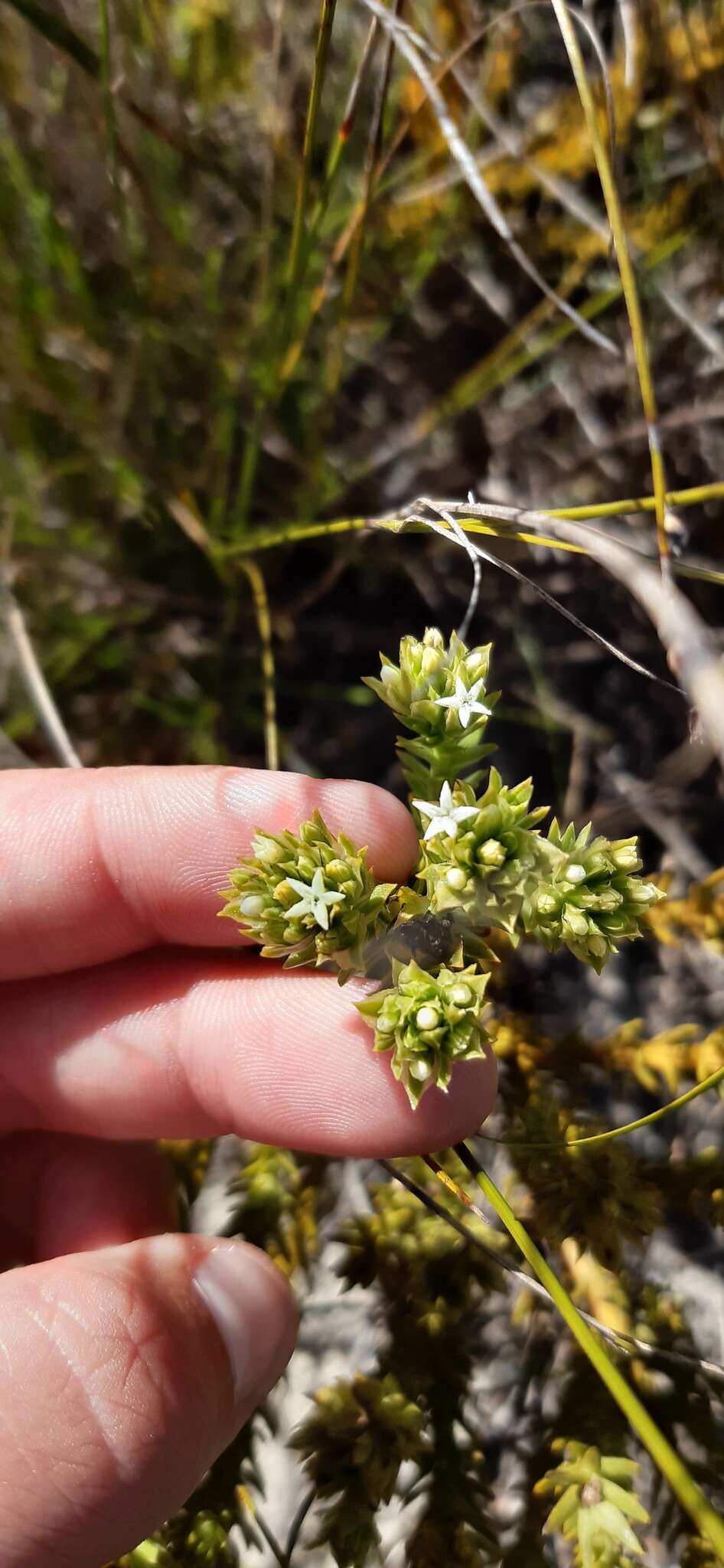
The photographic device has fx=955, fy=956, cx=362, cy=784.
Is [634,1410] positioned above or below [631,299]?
below

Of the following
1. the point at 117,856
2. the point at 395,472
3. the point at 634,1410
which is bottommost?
the point at 634,1410

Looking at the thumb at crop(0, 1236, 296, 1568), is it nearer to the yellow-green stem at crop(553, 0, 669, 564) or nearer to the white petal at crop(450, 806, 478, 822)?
the white petal at crop(450, 806, 478, 822)

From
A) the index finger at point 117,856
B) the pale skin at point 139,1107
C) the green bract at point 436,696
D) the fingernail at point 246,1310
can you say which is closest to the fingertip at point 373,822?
the pale skin at point 139,1107

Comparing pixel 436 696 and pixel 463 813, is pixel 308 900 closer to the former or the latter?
pixel 463 813

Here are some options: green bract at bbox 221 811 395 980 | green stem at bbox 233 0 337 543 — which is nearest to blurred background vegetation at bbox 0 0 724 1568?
green stem at bbox 233 0 337 543

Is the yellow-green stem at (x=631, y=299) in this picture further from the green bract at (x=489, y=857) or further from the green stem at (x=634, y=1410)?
the green stem at (x=634, y=1410)

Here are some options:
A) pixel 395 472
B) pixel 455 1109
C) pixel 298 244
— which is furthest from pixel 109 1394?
pixel 395 472
